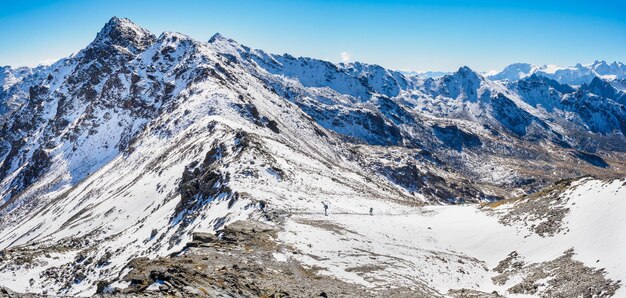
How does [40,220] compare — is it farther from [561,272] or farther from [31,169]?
[561,272]

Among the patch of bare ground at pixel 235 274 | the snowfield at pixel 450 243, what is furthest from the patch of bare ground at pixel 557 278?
the patch of bare ground at pixel 235 274

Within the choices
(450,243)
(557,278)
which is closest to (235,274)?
(557,278)

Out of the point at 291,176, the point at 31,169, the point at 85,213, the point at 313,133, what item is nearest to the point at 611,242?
the point at 291,176

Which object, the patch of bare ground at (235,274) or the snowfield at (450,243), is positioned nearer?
the patch of bare ground at (235,274)

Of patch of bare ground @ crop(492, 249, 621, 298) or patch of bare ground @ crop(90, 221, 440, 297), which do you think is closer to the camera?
patch of bare ground @ crop(90, 221, 440, 297)

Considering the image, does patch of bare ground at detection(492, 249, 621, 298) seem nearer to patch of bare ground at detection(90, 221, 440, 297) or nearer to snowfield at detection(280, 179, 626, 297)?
snowfield at detection(280, 179, 626, 297)

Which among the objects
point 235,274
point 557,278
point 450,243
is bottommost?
point 235,274

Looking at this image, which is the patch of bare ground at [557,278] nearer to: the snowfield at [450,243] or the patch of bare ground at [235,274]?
the snowfield at [450,243]

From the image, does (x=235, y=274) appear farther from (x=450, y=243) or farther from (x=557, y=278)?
(x=450, y=243)

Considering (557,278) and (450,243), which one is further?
(450,243)

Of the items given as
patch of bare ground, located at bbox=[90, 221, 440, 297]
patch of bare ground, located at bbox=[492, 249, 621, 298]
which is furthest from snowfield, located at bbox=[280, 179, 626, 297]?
patch of bare ground, located at bbox=[90, 221, 440, 297]

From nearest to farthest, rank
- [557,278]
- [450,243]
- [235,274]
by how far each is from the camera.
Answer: [235,274]
[557,278]
[450,243]

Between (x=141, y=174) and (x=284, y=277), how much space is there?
88.8m

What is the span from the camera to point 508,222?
151 ft
